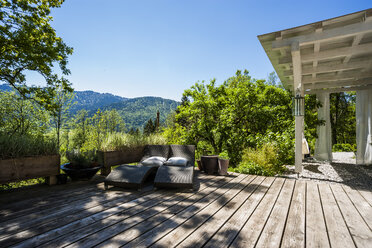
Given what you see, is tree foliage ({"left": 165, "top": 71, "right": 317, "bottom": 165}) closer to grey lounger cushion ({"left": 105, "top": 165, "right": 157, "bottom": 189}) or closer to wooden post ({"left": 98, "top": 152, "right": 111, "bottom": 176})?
wooden post ({"left": 98, "top": 152, "right": 111, "bottom": 176})

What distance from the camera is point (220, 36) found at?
8.13 m

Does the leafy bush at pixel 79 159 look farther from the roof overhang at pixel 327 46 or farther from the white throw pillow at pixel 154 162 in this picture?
the roof overhang at pixel 327 46

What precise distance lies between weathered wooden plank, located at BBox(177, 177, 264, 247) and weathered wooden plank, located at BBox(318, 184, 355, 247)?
92cm

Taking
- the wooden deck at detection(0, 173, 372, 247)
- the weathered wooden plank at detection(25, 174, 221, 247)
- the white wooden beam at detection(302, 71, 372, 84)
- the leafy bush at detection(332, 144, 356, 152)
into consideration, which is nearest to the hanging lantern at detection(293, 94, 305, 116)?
the white wooden beam at detection(302, 71, 372, 84)

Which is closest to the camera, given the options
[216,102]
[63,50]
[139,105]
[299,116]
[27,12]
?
[299,116]

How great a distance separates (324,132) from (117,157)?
7.47 meters

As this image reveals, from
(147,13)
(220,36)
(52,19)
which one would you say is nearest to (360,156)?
(220,36)

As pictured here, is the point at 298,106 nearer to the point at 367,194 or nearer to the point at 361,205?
the point at 367,194

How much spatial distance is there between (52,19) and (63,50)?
42.5 inches

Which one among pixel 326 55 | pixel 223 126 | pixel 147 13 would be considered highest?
pixel 147 13

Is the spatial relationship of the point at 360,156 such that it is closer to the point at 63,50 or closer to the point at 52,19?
the point at 63,50

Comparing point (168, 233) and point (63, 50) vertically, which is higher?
point (63, 50)

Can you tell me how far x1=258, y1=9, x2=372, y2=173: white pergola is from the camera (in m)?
3.51

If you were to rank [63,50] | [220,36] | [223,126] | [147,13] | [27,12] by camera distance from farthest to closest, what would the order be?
[220,36], [223,126], [147,13], [63,50], [27,12]
